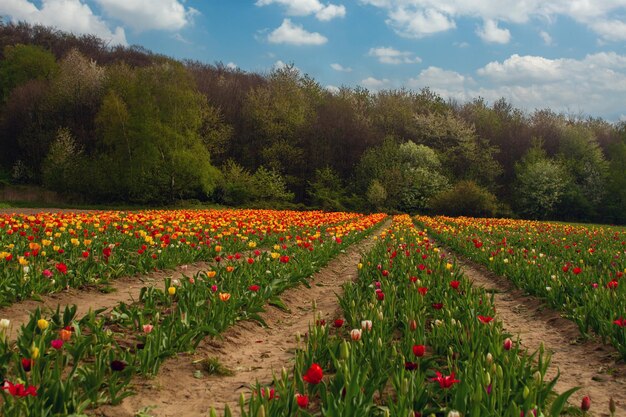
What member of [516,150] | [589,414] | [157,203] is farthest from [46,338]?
[516,150]

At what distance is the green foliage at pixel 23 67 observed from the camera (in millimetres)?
69938

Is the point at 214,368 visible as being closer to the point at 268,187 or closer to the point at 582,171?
the point at 268,187


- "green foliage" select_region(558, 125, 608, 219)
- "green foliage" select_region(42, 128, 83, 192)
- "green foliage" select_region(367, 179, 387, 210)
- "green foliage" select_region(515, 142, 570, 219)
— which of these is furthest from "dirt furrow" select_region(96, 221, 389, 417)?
"green foliage" select_region(558, 125, 608, 219)

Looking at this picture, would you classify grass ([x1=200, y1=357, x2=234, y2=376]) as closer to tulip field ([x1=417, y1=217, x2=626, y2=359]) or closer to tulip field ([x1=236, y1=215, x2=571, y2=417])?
tulip field ([x1=236, y1=215, x2=571, y2=417])

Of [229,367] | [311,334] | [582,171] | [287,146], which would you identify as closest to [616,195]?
[582,171]

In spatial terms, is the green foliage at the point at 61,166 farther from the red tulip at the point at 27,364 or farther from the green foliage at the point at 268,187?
the red tulip at the point at 27,364

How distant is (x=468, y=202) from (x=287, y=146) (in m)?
22.3

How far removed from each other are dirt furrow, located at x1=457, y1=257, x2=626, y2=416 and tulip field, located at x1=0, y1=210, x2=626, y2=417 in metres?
0.22

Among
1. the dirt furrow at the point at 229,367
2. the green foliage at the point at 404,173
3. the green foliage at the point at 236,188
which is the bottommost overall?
the dirt furrow at the point at 229,367

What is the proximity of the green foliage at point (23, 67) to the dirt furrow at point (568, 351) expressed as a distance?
77.6 metres

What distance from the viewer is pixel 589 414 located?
3.73 meters

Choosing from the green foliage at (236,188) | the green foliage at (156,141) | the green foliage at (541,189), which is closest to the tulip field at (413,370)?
the green foliage at (156,141)

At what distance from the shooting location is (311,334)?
177 inches

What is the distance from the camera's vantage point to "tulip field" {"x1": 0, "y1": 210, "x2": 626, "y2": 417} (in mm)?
A: 3150
